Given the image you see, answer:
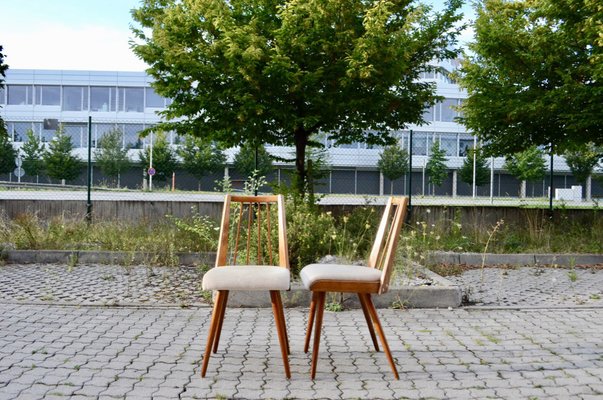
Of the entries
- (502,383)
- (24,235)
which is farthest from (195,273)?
(502,383)

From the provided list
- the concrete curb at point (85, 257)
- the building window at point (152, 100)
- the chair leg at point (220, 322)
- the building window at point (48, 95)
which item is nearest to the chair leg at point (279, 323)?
the chair leg at point (220, 322)

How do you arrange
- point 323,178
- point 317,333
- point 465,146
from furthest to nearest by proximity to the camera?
point 465,146
point 323,178
point 317,333

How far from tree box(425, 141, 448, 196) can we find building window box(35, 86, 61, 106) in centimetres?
3598

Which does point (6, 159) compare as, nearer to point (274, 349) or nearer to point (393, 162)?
point (393, 162)

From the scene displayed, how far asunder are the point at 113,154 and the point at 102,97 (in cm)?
2594

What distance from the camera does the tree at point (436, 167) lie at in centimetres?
2979

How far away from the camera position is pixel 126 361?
16.1ft

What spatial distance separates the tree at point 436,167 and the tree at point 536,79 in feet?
45.5

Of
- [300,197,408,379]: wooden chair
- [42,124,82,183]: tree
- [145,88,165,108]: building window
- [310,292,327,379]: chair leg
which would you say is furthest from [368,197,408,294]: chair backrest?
[145,88,165,108]: building window

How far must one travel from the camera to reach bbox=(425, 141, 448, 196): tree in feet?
97.7

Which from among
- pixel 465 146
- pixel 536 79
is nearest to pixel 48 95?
pixel 465 146

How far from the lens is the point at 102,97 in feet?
191

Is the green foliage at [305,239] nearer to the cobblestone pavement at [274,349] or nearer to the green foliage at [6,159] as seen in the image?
the cobblestone pavement at [274,349]

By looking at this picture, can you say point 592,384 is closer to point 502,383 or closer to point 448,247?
point 502,383
